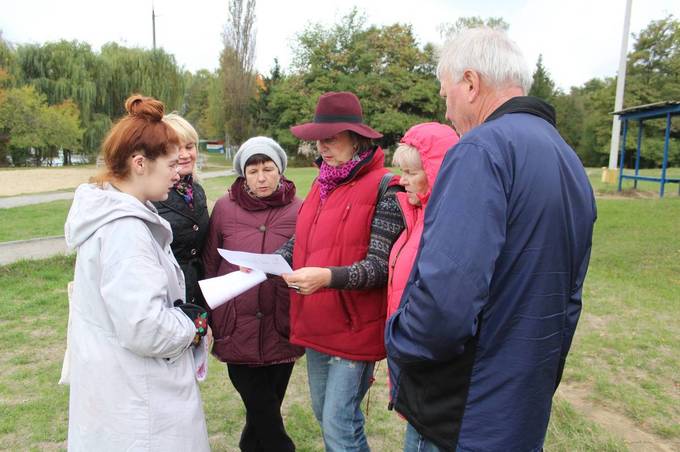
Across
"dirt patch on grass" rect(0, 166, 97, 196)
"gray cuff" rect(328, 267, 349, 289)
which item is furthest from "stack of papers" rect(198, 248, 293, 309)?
"dirt patch on grass" rect(0, 166, 97, 196)

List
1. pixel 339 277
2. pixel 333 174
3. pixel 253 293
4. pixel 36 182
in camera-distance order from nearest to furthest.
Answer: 1. pixel 339 277
2. pixel 333 174
3. pixel 253 293
4. pixel 36 182

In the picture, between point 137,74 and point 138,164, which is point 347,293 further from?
point 137,74

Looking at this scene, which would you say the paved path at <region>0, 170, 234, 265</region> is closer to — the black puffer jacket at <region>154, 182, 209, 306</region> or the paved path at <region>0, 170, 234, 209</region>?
the black puffer jacket at <region>154, 182, 209, 306</region>

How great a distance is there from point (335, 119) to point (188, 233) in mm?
984

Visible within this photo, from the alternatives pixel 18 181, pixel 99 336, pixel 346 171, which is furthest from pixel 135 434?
pixel 18 181

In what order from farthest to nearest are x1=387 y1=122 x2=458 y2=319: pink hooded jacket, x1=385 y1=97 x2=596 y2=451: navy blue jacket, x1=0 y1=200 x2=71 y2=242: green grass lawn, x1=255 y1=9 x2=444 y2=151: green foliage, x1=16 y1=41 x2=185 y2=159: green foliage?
x1=255 y1=9 x2=444 y2=151: green foliage, x1=16 y1=41 x2=185 y2=159: green foliage, x1=0 y1=200 x2=71 y2=242: green grass lawn, x1=387 y1=122 x2=458 y2=319: pink hooded jacket, x1=385 y1=97 x2=596 y2=451: navy blue jacket

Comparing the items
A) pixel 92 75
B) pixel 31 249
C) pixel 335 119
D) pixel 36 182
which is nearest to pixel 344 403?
pixel 335 119

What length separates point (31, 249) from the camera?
24.5ft

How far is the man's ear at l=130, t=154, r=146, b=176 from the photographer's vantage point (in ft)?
5.91

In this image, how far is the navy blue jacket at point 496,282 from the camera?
128 cm

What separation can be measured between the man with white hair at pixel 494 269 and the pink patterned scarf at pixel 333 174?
83 centimetres

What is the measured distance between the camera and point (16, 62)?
103ft

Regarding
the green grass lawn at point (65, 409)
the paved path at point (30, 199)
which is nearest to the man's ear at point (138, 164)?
the green grass lawn at point (65, 409)

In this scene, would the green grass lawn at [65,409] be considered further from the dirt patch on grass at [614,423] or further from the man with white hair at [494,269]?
the man with white hair at [494,269]
